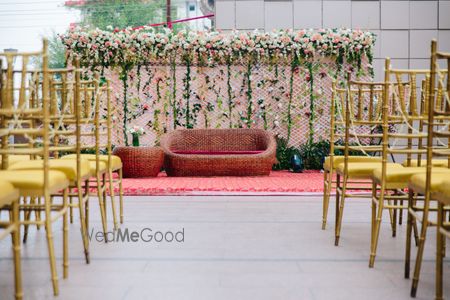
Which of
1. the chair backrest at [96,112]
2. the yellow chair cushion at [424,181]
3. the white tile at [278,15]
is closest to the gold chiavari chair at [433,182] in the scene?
the yellow chair cushion at [424,181]

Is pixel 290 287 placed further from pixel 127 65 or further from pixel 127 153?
pixel 127 65

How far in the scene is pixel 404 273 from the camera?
2.78 m

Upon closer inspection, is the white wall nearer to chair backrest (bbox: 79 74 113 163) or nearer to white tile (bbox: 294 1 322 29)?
white tile (bbox: 294 1 322 29)

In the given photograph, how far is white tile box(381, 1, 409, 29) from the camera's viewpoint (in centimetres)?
993

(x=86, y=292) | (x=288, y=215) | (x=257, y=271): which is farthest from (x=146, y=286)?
(x=288, y=215)

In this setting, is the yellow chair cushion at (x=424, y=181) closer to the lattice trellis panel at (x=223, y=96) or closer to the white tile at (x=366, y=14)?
the lattice trellis panel at (x=223, y=96)

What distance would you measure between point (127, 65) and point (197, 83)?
1.08 meters

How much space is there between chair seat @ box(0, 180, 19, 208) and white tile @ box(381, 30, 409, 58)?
28.6 ft

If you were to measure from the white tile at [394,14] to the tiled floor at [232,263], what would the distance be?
253 inches

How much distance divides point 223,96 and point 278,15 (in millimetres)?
2340

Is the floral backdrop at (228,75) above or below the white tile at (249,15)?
below

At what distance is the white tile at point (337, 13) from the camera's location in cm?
995

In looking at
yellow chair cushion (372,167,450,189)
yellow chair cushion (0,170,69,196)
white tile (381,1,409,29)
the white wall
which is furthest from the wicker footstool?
white tile (381,1,409,29)

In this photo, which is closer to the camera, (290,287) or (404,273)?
(290,287)
